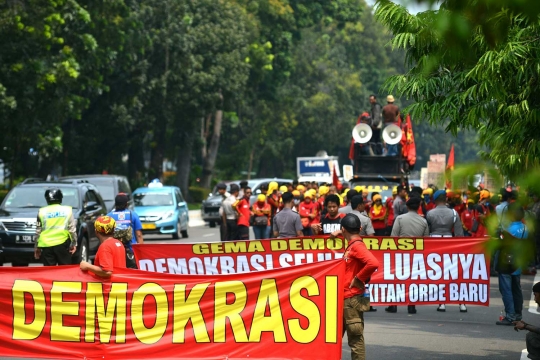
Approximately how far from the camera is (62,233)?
1362 cm

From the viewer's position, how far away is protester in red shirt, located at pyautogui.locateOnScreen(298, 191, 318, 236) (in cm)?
1884

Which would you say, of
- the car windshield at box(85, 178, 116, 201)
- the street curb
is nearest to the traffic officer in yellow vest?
the car windshield at box(85, 178, 116, 201)

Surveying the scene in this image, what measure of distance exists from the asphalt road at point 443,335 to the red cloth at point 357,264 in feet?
6.46

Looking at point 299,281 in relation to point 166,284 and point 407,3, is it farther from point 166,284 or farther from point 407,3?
point 407,3

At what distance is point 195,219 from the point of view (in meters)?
46.2

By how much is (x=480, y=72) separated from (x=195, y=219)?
40.3 metres

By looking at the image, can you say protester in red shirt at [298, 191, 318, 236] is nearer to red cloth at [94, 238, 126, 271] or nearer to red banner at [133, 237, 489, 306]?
red banner at [133, 237, 489, 306]

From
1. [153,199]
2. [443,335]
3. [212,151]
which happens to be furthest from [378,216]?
[212,151]

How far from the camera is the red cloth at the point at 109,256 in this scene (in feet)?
28.6

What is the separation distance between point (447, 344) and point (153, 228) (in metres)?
19.8

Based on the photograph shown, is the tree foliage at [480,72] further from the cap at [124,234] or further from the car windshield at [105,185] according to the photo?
the car windshield at [105,185]

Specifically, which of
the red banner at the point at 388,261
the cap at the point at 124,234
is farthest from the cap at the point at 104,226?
the cap at the point at 124,234

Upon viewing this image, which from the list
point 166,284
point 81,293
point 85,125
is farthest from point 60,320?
point 85,125

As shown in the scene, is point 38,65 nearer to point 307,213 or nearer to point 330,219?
point 307,213
